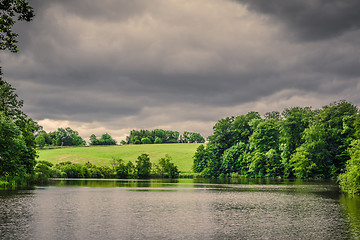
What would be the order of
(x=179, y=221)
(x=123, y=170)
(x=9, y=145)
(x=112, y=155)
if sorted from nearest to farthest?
(x=179, y=221) < (x=9, y=145) < (x=123, y=170) < (x=112, y=155)

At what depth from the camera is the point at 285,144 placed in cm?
10525

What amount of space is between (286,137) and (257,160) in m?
12.1

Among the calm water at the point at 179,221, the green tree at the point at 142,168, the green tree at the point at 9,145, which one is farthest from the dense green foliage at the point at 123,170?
the calm water at the point at 179,221

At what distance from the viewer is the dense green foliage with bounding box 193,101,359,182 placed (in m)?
92.2

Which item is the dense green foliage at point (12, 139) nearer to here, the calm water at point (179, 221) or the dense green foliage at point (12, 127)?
the dense green foliage at point (12, 127)

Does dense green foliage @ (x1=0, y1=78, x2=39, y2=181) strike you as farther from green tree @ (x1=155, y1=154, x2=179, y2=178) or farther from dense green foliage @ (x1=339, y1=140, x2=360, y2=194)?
green tree @ (x1=155, y1=154, x2=179, y2=178)

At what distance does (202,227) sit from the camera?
24125 mm

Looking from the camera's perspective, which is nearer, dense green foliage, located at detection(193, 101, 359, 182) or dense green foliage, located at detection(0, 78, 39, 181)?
dense green foliage, located at detection(0, 78, 39, 181)

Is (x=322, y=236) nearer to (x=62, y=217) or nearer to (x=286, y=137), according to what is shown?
(x=62, y=217)

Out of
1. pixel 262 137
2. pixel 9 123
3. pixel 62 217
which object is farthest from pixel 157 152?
pixel 62 217

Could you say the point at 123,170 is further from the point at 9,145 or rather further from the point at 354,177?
the point at 354,177

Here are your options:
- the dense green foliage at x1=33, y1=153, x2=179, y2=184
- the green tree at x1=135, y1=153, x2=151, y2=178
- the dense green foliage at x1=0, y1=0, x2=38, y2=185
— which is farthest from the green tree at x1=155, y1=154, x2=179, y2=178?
the dense green foliage at x1=0, y1=0, x2=38, y2=185

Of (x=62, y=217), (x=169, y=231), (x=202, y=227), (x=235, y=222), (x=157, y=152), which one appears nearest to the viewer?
(x=169, y=231)

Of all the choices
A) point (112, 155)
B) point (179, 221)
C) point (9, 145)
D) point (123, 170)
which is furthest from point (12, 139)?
point (112, 155)
